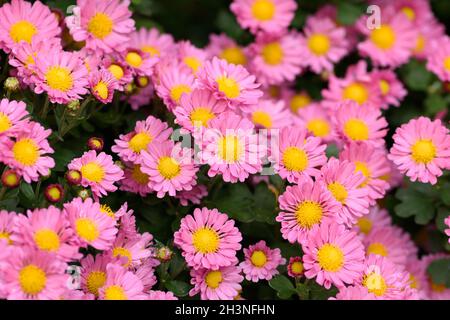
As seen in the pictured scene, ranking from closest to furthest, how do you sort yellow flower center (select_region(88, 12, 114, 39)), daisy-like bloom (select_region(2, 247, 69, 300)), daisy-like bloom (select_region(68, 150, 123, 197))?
daisy-like bloom (select_region(2, 247, 69, 300))
daisy-like bloom (select_region(68, 150, 123, 197))
yellow flower center (select_region(88, 12, 114, 39))

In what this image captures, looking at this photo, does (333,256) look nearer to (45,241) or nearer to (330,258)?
(330,258)

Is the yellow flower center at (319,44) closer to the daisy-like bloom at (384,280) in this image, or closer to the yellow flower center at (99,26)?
the yellow flower center at (99,26)

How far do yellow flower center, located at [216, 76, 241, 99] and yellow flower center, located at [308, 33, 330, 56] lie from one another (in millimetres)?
949

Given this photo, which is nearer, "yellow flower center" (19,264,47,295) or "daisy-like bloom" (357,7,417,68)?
"yellow flower center" (19,264,47,295)

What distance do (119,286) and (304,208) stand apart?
27.8 inches

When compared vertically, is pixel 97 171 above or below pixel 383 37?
below

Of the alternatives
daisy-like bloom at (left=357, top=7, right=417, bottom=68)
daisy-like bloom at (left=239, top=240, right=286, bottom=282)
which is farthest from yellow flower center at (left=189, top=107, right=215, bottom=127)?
daisy-like bloom at (left=357, top=7, right=417, bottom=68)

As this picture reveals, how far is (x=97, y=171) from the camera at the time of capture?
2.34 metres

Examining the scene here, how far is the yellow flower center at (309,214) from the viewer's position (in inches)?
95.1

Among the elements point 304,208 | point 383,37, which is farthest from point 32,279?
point 383,37

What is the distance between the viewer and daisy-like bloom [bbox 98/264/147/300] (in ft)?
7.11

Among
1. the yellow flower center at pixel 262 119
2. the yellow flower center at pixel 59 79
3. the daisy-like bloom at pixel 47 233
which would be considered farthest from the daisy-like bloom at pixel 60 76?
the yellow flower center at pixel 262 119

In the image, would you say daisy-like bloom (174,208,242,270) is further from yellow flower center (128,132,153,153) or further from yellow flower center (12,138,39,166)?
yellow flower center (12,138,39,166)
